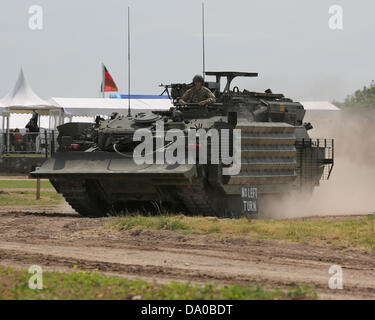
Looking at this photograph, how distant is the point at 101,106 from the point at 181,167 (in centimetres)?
2489

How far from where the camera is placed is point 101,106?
41.0 metres

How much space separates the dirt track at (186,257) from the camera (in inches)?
391

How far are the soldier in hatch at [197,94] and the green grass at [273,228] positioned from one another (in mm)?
3686

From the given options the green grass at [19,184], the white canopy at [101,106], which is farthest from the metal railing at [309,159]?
the white canopy at [101,106]

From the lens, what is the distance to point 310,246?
42.1 feet

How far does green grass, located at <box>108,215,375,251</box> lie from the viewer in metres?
13.6

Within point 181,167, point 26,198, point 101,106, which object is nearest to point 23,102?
point 101,106

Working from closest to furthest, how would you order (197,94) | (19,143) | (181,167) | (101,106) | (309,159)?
(181,167)
(197,94)
(309,159)
(19,143)
(101,106)

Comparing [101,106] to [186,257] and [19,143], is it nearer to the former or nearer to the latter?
[19,143]

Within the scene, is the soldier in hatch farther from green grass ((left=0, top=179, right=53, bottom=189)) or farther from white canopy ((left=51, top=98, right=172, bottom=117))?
white canopy ((left=51, top=98, right=172, bottom=117))

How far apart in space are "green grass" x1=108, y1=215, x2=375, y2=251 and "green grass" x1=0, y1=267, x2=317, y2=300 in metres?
4.62

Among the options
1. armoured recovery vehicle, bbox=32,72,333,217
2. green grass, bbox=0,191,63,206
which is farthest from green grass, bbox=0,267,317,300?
green grass, bbox=0,191,63,206

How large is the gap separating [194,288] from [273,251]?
3660mm
